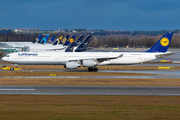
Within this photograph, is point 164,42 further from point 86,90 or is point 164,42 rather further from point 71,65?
point 86,90

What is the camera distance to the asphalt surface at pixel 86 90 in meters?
36.2

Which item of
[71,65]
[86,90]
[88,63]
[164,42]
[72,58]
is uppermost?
[164,42]

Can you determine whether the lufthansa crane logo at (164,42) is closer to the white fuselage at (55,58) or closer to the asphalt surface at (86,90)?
the white fuselage at (55,58)

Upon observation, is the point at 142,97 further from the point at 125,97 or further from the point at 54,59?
the point at 54,59

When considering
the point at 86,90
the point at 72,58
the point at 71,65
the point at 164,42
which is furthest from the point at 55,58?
the point at 86,90

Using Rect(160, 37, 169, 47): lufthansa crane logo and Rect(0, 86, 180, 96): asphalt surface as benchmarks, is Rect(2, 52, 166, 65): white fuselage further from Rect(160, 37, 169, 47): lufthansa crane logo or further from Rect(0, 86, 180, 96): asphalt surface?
Rect(0, 86, 180, 96): asphalt surface

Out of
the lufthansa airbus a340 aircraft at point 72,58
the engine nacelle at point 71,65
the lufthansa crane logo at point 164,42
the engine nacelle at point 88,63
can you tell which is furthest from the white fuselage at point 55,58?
the lufthansa crane logo at point 164,42

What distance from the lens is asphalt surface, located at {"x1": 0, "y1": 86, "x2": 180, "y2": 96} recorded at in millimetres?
36250

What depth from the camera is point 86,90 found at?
38312mm

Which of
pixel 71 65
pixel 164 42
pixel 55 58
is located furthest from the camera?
pixel 164 42

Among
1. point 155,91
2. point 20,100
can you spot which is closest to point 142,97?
point 155,91

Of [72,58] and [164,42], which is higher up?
[164,42]

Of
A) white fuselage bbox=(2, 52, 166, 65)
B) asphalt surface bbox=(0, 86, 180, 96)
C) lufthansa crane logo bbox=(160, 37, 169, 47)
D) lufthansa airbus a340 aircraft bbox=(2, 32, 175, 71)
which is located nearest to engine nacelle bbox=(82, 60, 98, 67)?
lufthansa airbus a340 aircraft bbox=(2, 32, 175, 71)

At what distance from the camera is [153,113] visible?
26.5 meters
